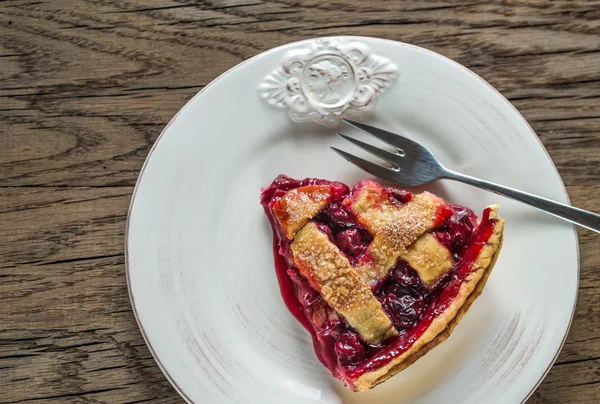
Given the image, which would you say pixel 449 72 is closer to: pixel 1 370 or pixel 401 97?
pixel 401 97

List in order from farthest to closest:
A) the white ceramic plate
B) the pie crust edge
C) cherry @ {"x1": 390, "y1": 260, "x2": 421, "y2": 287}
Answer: the white ceramic plate < cherry @ {"x1": 390, "y1": 260, "x2": 421, "y2": 287} < the pie crust edge

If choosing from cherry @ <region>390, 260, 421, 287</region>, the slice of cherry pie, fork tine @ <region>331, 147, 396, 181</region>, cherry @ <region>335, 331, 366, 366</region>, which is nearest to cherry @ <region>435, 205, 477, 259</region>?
the slice of cherry pie

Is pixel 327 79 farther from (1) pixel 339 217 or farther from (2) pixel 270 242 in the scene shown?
(2) pixel 270 242

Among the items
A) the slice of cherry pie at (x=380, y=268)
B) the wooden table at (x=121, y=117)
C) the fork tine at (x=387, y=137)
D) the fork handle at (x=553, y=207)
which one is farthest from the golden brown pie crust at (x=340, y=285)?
the wooden table at (x=121, y=117)

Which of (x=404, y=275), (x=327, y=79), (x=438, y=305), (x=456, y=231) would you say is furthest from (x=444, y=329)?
(x=327, y=79)

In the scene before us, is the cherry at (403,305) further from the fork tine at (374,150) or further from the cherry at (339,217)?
the fork tine at (374,150)

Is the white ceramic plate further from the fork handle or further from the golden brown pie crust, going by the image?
the golden brown pie crust

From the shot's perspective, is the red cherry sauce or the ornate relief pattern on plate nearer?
the red cherry sauce
